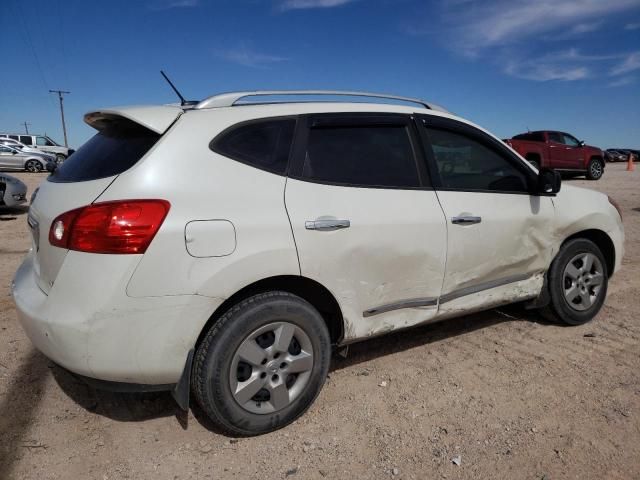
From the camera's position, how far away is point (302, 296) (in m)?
2.57

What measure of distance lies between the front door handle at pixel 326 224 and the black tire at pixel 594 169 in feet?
62.7

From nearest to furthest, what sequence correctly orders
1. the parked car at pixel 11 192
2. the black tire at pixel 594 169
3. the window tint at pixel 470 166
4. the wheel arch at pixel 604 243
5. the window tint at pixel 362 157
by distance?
the window tint at pixel 362 157
the window tint at pixel 470 166
the wheel arch at pixel 604 243
the parked car at pixel 11 192
the black tire at pixel 594 169

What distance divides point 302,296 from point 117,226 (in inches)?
40.2

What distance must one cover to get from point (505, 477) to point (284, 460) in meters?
1.03

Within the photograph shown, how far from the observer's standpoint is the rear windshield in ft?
7.26

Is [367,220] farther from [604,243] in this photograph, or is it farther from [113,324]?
[604,243]

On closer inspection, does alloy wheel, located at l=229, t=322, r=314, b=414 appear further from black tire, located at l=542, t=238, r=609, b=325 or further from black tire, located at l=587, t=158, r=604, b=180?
black tire, located at l=587, t=158, r=604, b=180

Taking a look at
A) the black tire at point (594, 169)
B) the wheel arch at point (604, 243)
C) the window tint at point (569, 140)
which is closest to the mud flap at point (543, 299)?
the wheel arch at point (604, 243)

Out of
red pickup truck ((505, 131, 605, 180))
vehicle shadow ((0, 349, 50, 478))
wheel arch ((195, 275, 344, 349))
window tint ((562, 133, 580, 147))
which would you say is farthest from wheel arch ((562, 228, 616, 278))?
window tint ((562, 133, 580, 147))

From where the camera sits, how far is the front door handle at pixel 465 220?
2941 millimetres

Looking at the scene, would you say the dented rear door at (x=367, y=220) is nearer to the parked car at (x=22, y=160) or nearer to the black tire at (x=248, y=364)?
the black tire at (x=248, y=364)

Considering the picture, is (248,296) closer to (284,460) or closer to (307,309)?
(307,309)

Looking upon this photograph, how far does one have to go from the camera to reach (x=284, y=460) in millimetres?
2283

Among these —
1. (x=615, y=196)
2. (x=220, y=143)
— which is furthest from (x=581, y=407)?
(x=615, y=196)
